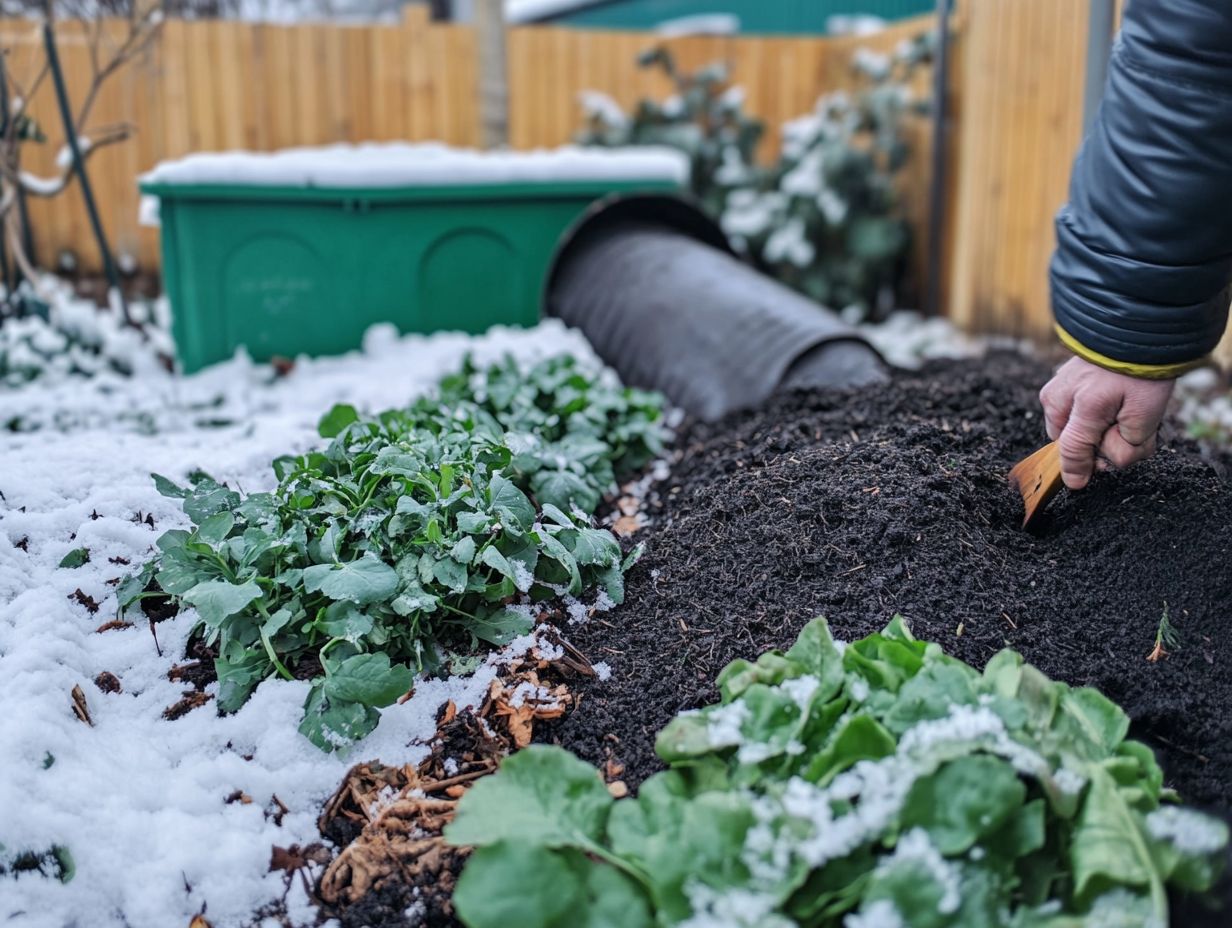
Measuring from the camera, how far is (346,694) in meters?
1.74

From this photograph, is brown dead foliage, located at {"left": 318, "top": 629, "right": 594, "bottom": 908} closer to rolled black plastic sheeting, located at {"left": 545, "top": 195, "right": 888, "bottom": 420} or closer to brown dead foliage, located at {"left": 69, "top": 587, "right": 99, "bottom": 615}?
brown dead foliage, located at {"left": 69, "top": 587, "right": 99, "bottom": 615}

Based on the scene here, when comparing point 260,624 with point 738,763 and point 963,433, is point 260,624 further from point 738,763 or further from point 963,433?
point 963,433

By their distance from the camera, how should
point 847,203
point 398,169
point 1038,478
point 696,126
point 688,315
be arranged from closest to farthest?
point 1038,478, point 688,315, point 398,169, point 847,203, point 696,126

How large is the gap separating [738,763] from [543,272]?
11.4ft

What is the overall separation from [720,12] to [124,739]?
944 cm

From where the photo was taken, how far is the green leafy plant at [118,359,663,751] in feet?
6.02

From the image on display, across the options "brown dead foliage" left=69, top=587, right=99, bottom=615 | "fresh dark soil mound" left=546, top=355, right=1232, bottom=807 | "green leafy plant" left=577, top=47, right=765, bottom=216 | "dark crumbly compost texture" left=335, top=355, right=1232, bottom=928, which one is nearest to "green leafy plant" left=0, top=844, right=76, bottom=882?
"dark crumbly compost texture" left=335, top=355, right=1232, bottom=928

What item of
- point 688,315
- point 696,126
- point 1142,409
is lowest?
point 688,315

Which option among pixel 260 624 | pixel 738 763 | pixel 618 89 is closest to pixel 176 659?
pixel 260 624

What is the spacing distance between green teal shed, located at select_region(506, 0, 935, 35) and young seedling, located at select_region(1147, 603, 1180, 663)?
615 centimetres

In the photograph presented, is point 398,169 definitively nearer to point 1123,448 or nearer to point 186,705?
point 186,705

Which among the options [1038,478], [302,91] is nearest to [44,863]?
[1038,478]

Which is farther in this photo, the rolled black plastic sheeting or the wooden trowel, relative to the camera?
the rolled black plastic sheeting

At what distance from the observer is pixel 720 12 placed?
985cm
